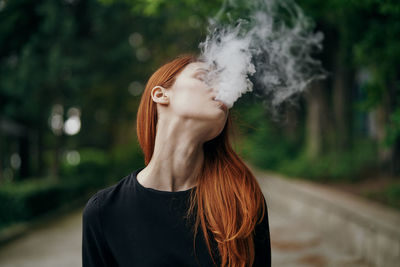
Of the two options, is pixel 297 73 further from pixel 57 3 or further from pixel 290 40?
pixel 57 3

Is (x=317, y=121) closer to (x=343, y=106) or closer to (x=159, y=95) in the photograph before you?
(x=343, y=106)

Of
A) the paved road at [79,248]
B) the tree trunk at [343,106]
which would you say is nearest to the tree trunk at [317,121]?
the tree trunk at [343,106]

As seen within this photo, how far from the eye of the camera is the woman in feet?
5.55

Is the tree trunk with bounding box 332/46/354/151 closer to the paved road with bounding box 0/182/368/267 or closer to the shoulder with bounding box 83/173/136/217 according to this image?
the paved road with bounding box 0/182/368/267

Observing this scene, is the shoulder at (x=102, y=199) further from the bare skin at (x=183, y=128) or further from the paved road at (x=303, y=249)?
the paved road at (x=303, y=249)

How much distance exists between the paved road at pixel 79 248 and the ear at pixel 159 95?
4780 millimetres

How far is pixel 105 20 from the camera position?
40.8 ft

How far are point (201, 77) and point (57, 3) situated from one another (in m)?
10.5

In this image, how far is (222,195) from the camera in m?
1.81

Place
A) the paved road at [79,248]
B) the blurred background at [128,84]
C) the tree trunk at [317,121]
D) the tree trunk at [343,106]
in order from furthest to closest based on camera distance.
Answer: the tree trunk at [317,121]
the tree trunk at [343,106]
the blurred background at [128,84]
the paved road at [79,248]

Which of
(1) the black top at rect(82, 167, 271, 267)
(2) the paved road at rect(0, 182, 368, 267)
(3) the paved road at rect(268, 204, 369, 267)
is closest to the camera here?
(1) the black top at rect(82, 167, 271, 267)

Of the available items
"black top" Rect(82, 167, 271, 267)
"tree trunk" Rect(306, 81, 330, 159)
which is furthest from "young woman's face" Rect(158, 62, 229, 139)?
"tree trunk" Rect(306, 81, 330, 159)

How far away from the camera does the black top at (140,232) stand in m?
1.68

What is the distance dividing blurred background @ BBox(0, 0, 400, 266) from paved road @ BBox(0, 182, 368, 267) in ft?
0.72
